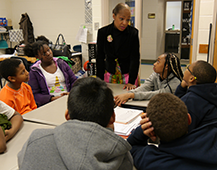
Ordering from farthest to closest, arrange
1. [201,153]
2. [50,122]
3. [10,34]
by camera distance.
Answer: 1. [10,34]
2. [50,122]
3. [201,153]

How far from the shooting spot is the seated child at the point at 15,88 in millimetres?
1783

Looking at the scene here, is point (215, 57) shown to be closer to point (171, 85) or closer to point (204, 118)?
point (171, 85)

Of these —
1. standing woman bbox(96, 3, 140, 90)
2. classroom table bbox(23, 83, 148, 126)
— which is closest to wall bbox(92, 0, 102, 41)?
standing woman bbox(96, 3, 140, 90)

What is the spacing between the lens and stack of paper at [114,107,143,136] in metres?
1.38

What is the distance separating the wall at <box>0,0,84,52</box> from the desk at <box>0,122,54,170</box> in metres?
4.73

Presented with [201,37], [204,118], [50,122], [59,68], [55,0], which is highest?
[55,0]

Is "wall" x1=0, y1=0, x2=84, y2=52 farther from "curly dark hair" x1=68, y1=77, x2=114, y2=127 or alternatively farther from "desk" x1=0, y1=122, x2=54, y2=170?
"curly dark hair" x1=68, y1=77, x2=114, y2=127

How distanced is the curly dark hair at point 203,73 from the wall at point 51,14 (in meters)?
4.80

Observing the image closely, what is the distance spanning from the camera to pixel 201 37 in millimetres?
3344

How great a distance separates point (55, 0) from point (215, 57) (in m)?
4.60

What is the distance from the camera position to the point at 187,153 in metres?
0.81

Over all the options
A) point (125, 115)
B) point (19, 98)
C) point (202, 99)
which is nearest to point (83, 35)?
point (19, 98)

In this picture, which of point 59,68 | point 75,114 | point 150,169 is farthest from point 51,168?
point 59,68

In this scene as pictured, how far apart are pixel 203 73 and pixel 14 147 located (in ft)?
4.22
